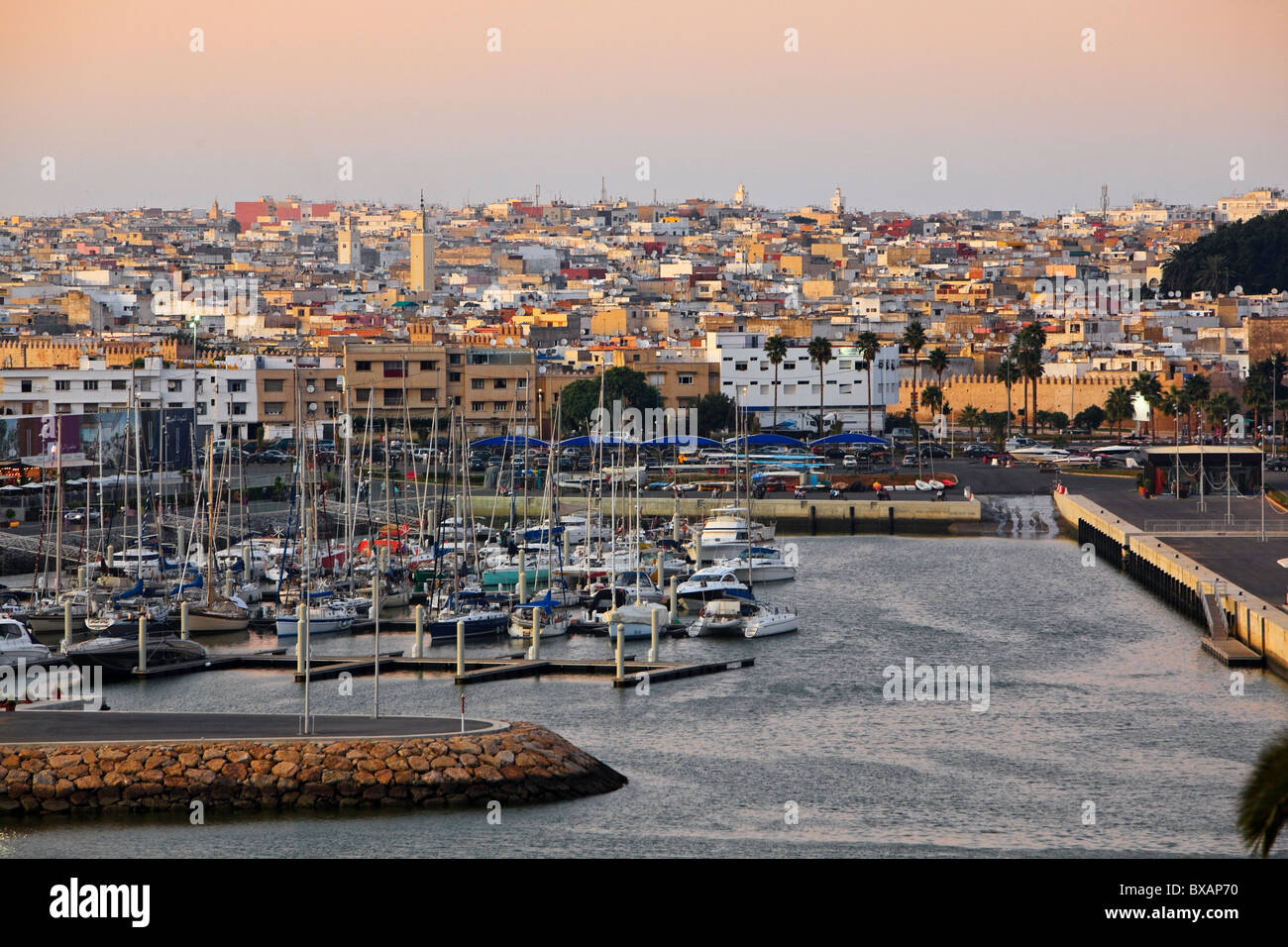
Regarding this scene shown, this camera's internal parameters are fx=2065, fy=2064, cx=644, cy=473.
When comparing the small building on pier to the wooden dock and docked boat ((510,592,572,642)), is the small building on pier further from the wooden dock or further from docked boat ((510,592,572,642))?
the wooden dock

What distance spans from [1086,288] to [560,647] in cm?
9967

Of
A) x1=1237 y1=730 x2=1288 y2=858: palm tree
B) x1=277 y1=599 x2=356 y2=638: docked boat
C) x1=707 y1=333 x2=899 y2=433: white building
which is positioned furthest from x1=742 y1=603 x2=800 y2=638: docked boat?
x1=707 y1=333 x2=899 y2=433: white building

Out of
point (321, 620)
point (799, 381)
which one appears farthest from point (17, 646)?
point (799, 381)

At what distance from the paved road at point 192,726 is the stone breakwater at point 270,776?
424 mm

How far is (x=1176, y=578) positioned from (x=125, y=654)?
61.7 feet

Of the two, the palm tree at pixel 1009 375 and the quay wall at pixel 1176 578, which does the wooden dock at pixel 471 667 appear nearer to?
the quay wall at pixel 1176 578

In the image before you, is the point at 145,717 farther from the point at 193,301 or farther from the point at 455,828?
the point at 193,301

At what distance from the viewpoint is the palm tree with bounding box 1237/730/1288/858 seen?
37.0 feet

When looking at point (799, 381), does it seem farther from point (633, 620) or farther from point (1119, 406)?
point (633, 620)

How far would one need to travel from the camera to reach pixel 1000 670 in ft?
102

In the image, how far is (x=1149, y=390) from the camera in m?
72.5

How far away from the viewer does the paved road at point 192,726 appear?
22547 mm

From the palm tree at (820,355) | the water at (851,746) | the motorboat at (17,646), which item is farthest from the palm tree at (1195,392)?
the motorboat at (17,646)

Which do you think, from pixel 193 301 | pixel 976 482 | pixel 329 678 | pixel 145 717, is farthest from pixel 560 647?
pixel 193 301
